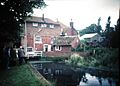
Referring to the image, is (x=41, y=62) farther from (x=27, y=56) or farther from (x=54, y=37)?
(x=54, y=37)

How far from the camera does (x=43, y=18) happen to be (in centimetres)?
591

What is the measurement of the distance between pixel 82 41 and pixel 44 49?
1277mm

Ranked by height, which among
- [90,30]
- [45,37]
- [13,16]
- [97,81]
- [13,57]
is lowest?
[97,81]

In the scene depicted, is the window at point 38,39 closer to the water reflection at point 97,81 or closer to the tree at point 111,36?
the water reflection at point 97,81

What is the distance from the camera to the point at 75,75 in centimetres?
623

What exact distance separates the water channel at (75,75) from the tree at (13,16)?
1.47 m

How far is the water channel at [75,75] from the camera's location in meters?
5.18

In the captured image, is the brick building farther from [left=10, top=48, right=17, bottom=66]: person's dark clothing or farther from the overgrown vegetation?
[left=10, top=48, right=17, bottom=66]: person's dark clothing

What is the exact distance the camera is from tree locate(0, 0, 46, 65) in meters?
5.22

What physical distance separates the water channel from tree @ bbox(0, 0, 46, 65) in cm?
147

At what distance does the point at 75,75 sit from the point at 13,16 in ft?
9.33

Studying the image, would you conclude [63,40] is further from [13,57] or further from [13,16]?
[13,57]

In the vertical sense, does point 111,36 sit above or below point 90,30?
below

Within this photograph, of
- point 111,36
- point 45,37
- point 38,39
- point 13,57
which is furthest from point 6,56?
point 111,36
